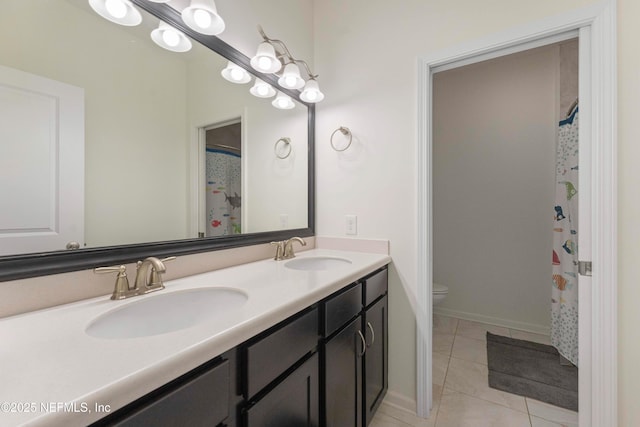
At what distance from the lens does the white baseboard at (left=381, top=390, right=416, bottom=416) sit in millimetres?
1481

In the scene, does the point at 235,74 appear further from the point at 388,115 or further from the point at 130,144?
the point at 388,115

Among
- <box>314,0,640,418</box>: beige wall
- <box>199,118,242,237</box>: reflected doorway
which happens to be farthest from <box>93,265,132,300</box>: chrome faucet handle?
<box>314,0,640,418</box>: beige wall

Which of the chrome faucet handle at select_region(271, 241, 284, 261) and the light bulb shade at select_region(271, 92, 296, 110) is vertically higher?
the light bulb shade at select_region(271, 92, 296, 110)

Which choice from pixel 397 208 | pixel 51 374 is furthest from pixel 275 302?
pixel 397 208

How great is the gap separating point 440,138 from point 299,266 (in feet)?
6.98

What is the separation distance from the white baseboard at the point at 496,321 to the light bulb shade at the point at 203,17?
293 centimetres

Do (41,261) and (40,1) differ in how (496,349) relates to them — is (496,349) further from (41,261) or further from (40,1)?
(40,1)

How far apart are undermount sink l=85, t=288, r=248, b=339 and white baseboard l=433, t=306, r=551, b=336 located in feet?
8.23

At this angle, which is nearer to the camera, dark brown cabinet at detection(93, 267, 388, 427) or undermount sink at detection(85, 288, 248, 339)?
dark brown cabinet at detection(93, 267, 388, 427)

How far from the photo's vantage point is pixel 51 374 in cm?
43

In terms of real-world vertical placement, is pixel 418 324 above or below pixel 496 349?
above

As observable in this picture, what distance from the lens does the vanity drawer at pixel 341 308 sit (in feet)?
3.16

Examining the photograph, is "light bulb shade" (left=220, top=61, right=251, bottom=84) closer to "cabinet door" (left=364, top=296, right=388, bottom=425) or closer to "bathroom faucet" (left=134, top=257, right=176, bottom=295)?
"bathroom faucet" (left=134, top=257, right=176, bottom=295)

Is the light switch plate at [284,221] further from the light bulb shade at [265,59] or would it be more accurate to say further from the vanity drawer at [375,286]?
the light bulb shade at [265,59]
